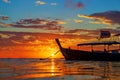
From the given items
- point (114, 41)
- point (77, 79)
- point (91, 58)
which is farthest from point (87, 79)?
point (91, 58)

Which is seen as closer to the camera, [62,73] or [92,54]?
[62,73]

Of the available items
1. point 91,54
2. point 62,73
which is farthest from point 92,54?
point 62,73

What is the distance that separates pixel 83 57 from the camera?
13962 cm

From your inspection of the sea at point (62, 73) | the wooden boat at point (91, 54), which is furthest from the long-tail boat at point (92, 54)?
the sea at point (62, 73)

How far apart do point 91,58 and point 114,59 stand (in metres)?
11.2

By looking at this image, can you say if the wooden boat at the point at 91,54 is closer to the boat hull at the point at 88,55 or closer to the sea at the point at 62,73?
the boat hull at the point at 88,55

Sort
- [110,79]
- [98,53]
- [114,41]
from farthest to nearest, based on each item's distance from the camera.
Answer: [98,53], [114,41], [110,79]

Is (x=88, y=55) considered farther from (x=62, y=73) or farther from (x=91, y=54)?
(x=62, y=73)

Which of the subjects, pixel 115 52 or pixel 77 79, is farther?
pixel 115 52

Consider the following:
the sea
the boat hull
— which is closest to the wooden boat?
the boat hull

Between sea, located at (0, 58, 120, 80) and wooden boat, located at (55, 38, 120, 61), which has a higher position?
sea, located at (0, 58, 120, 80)

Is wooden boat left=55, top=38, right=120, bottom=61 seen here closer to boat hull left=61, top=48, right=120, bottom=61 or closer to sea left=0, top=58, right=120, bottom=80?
boat hull left=61, top=48, right=120, bottom=61

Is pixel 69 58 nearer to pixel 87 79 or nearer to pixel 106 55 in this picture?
pixel 106 55

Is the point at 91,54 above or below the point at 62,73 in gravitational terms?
→ below
